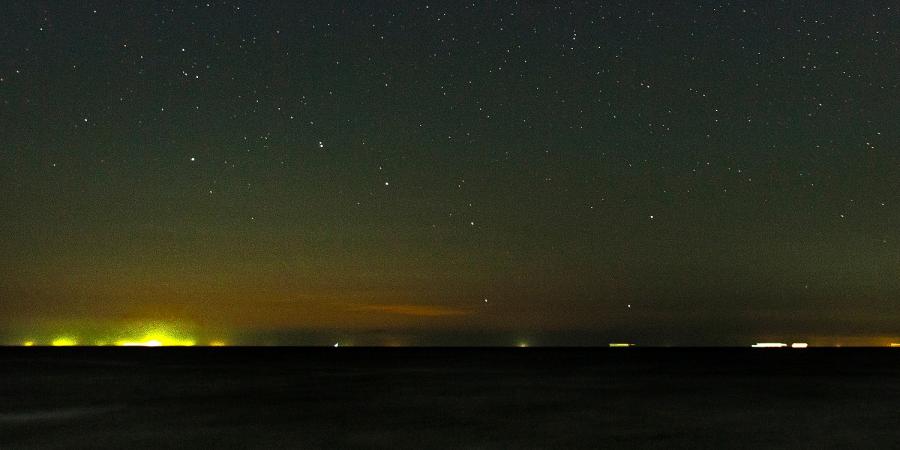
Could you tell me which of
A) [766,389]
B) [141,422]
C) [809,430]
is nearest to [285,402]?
[141,422]

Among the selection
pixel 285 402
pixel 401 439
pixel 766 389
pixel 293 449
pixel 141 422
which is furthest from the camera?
pixel 766 389

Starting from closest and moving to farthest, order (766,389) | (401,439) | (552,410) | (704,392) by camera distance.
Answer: (401,439) < (552,410) < (704,392) < (766,389)

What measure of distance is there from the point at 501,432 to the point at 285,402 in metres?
14.6

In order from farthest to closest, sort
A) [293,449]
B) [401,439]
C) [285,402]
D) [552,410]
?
1. [285,402]
2. [552,410]
3. [401,439]
4. [293,449]

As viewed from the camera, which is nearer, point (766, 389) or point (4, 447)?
point (4, 447)

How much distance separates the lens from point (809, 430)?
2678 centimetres

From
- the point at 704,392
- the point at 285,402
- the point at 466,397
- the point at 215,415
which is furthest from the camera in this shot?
the point at 704,392

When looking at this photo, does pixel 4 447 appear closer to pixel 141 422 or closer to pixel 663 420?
pixel 141 422

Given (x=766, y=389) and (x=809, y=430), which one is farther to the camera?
(x=766, y=389)

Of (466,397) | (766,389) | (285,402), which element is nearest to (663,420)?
(466,397)

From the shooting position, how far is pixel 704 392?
46031mm

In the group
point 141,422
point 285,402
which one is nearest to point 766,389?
point 285,402

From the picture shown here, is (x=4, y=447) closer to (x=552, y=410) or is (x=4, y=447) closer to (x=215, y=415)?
(x=215, y=415)

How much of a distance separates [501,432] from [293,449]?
6.14m
